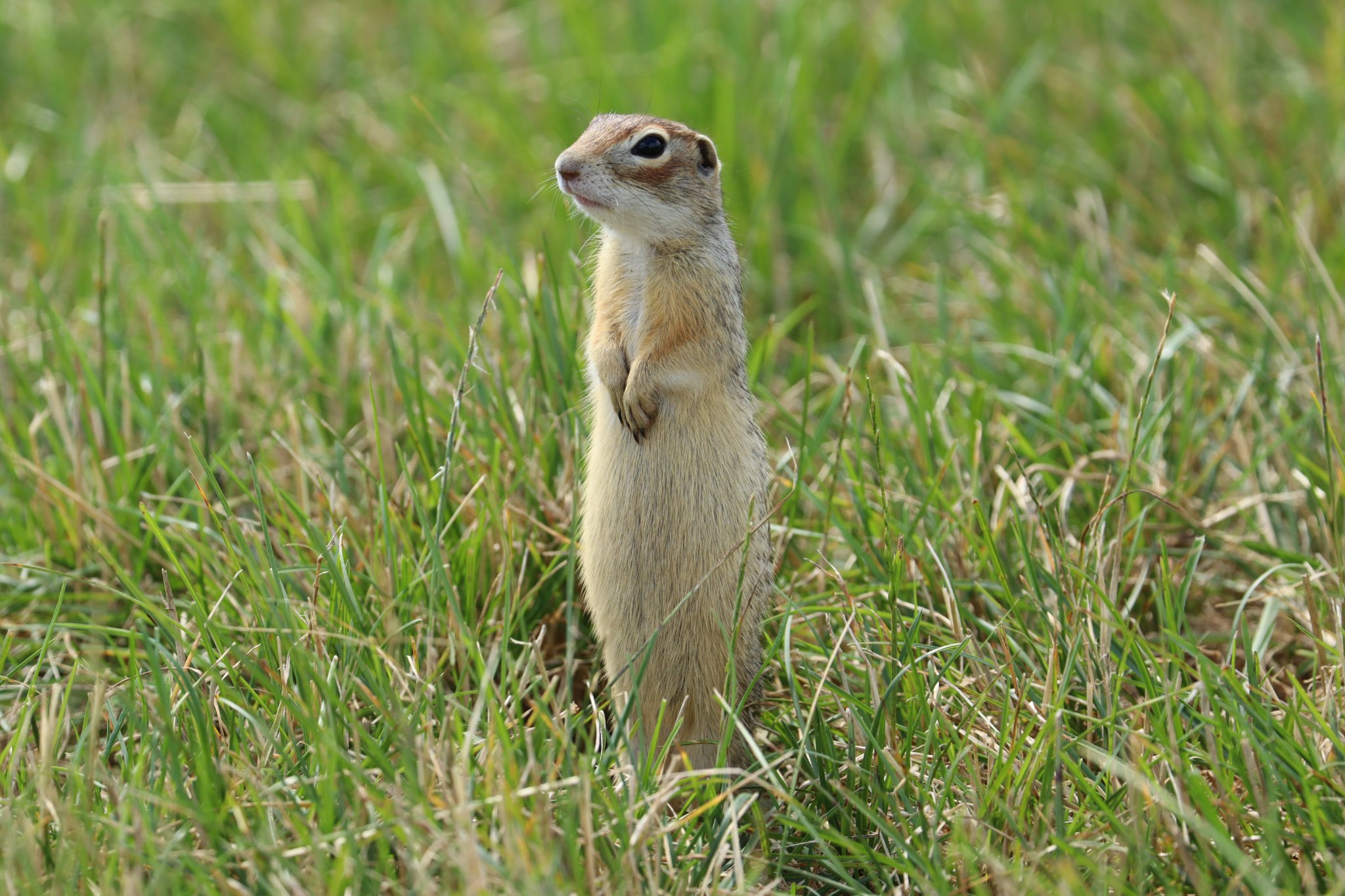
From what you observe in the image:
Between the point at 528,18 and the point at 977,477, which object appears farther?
the point at 528,18

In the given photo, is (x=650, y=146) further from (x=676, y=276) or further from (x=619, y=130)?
(x=676, y=276)

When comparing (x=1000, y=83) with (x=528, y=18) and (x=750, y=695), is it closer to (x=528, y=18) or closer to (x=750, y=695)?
(x=528, y=18)

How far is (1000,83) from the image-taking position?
6125mm

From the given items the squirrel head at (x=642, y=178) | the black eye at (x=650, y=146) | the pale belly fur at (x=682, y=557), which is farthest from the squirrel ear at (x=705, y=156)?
the pale belly fur at (x=682, y=557)

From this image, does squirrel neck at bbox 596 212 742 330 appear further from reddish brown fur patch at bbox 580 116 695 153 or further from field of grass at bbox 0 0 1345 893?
field of grass at bbox 0 0 1345 893

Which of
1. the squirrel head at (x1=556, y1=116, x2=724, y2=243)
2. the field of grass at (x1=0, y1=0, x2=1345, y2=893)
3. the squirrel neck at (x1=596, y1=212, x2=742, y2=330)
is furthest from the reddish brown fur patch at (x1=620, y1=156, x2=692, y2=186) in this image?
the field of grass at (x1=0, y1=0, x2=1345, y2=893)

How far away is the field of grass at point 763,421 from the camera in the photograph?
2.46 meters

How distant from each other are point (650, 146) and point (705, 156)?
0.61 feet

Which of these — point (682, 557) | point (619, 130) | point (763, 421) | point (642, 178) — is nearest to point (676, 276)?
point (642, 178)

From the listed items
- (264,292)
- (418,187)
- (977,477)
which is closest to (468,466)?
(977,477)

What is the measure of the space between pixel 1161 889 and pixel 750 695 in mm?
916

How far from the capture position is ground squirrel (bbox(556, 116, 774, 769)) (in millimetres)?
2854

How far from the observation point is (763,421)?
4.18m

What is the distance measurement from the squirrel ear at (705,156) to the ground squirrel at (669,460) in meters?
0.08
